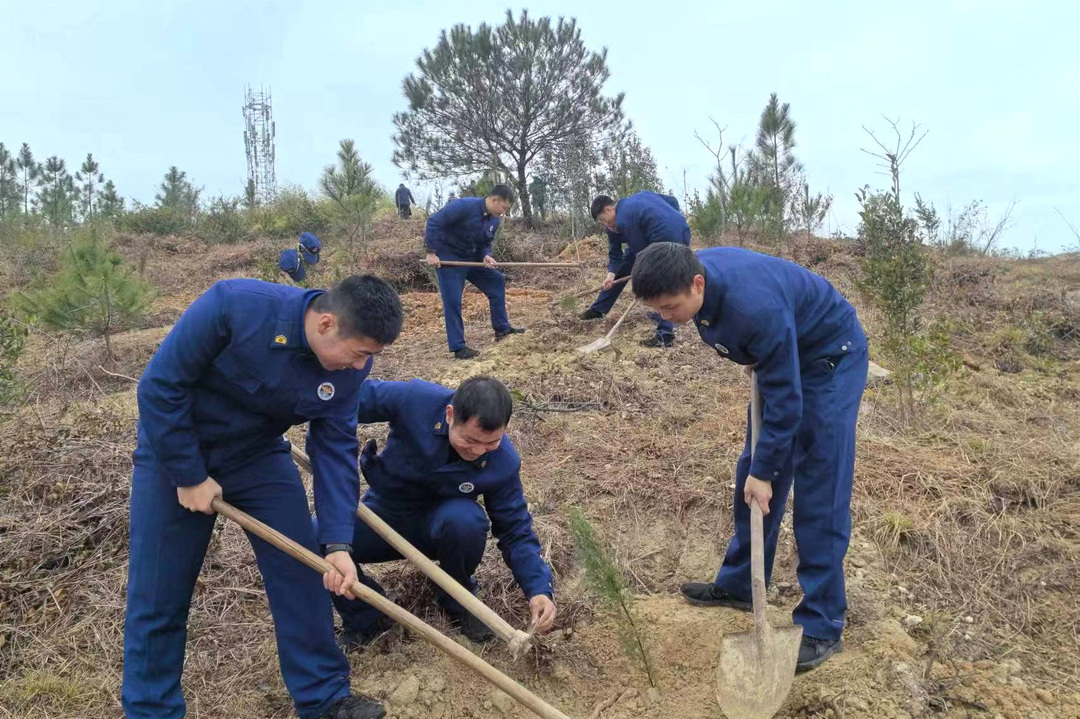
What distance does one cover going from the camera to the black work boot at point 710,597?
317 centimetres

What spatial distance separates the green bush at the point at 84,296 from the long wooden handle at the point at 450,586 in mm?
5379

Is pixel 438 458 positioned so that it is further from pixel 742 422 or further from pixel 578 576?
pixel 742 422

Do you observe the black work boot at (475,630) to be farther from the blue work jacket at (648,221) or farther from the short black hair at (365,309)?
the blue work jacket at (648,221)

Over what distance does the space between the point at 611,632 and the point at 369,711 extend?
1032 millimetres

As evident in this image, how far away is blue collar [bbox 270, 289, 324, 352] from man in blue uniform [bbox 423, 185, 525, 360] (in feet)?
15.4

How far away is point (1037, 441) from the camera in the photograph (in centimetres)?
466

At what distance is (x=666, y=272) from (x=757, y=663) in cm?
135

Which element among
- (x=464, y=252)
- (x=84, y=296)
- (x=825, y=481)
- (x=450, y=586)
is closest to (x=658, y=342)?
(x=464, y=252)

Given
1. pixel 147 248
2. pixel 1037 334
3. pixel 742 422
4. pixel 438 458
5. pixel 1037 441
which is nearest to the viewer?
pixel 438 458

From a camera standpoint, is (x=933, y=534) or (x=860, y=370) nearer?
(x=860, y=370)

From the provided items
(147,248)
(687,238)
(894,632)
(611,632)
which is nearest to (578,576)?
(611,632)

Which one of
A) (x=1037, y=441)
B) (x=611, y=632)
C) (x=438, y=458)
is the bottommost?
(x=611, y=632)

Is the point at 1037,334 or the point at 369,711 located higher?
the point at 1037,334

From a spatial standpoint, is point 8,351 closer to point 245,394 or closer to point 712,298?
point 245,394
